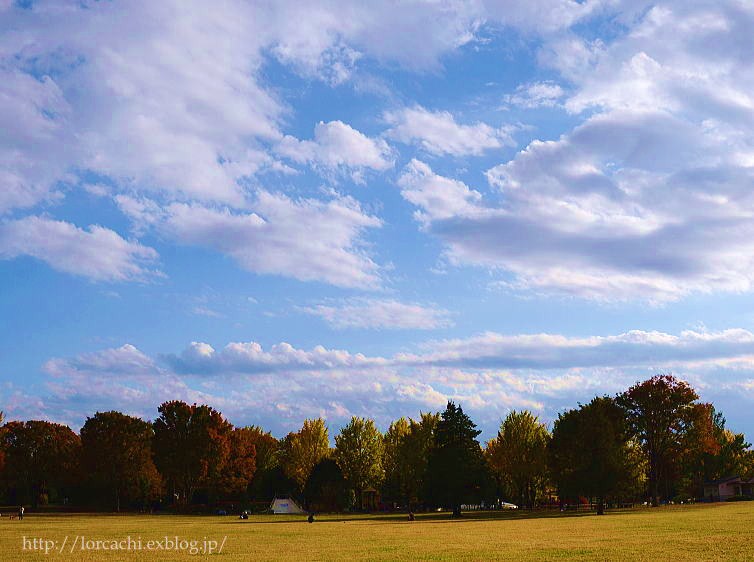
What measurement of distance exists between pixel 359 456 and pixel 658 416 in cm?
5440

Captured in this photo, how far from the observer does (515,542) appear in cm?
4391

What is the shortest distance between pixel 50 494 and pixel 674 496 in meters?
126

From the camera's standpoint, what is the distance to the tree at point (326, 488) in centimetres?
12812

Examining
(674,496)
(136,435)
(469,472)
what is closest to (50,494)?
(136,435)

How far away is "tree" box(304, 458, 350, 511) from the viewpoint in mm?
128125

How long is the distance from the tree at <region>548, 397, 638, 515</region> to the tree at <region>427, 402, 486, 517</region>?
426 inches

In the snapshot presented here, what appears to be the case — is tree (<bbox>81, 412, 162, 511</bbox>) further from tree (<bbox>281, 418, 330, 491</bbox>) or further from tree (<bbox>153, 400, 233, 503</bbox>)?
tree (<bbox>281, 418, 330, 491</bbox>)

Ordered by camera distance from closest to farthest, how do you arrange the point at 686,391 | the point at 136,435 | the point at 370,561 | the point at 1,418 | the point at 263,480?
the point at 370,561 → the point at 686,391 → the point at 136,435 → the point at 1,418 → the point at 263,480

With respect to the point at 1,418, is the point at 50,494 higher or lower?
lower

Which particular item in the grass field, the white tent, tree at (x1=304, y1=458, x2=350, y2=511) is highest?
the grass field

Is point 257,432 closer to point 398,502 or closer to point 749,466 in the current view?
point 398,502

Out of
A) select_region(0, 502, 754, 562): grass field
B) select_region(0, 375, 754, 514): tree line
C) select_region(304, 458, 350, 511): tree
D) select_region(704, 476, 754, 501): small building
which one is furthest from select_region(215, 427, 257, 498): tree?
select_region(704, 476, 754, 501): small building

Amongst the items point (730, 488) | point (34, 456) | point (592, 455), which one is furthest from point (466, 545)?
point (730, 488)

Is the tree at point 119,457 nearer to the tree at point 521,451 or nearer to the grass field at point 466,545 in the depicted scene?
the tree at point 521,451
